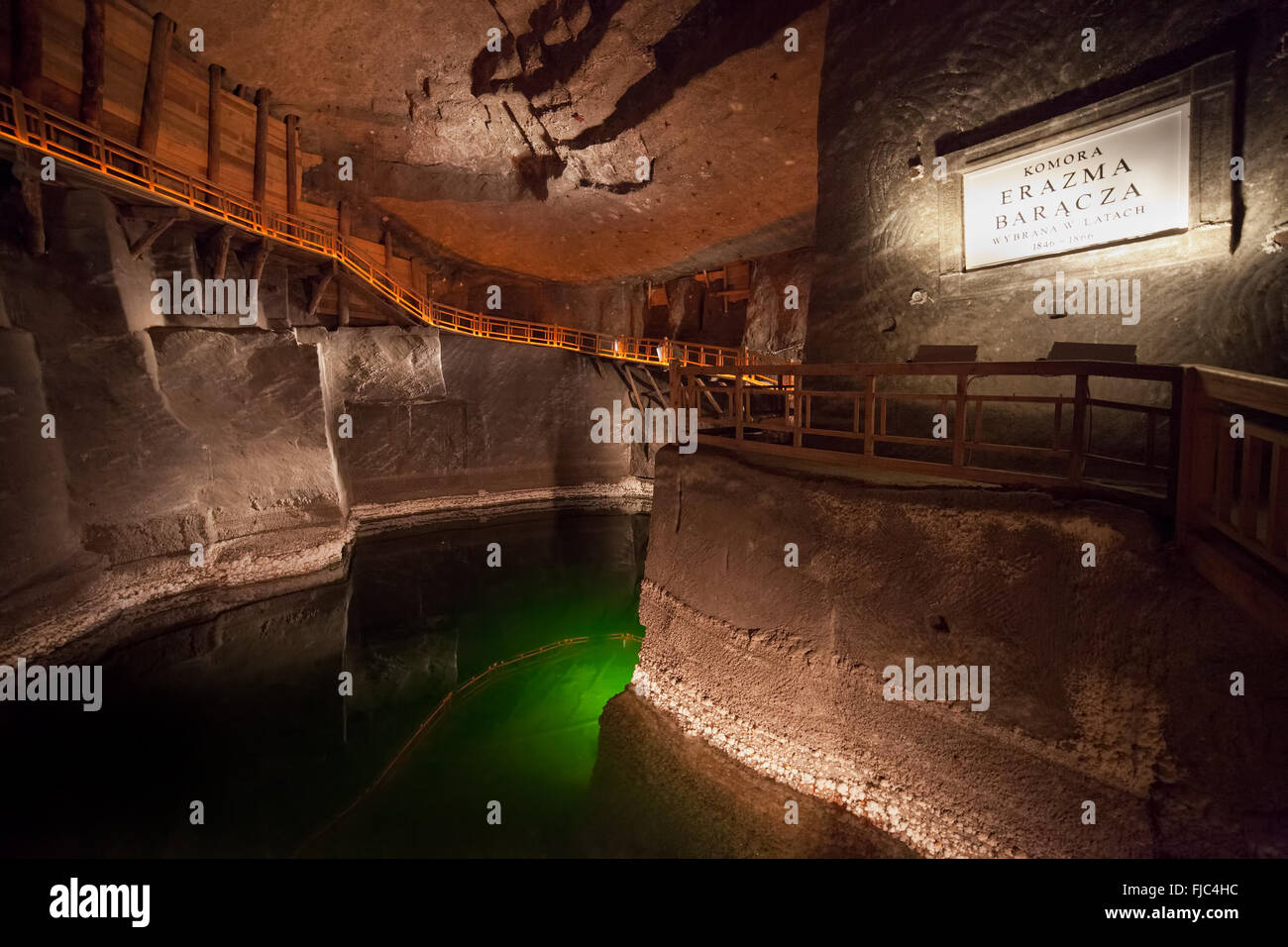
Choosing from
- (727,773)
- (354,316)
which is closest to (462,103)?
(354,316)

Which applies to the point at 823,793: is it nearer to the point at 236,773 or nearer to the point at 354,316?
the point at 236,773

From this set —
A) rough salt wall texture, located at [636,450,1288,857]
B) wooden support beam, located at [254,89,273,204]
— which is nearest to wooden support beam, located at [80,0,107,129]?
wooden support beam, located at [254,89,273,204]

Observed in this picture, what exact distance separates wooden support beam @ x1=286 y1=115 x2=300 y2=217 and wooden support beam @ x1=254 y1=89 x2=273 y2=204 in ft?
2.34

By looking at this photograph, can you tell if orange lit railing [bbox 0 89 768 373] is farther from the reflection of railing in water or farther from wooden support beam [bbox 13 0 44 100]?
the reflection of railing in water

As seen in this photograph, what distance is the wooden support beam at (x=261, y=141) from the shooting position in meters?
13.4

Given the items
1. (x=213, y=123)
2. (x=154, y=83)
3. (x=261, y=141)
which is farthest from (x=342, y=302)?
(x=154, y=83)

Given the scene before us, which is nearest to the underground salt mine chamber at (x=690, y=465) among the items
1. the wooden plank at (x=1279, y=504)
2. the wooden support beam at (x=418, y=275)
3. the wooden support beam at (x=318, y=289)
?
the wooden plank at (x=1279, y=504)

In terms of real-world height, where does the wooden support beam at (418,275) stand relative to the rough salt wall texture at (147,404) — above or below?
above

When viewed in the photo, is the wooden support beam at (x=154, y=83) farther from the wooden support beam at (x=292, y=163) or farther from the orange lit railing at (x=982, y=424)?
the orange lit railing at (x=982, y=424)

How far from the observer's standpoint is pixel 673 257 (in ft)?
61.7

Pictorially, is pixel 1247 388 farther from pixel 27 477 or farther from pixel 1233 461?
pixel 27 477

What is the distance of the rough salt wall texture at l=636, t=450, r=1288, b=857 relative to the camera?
321cm

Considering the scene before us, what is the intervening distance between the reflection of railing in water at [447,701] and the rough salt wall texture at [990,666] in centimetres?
316

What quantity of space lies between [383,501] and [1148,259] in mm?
15023
